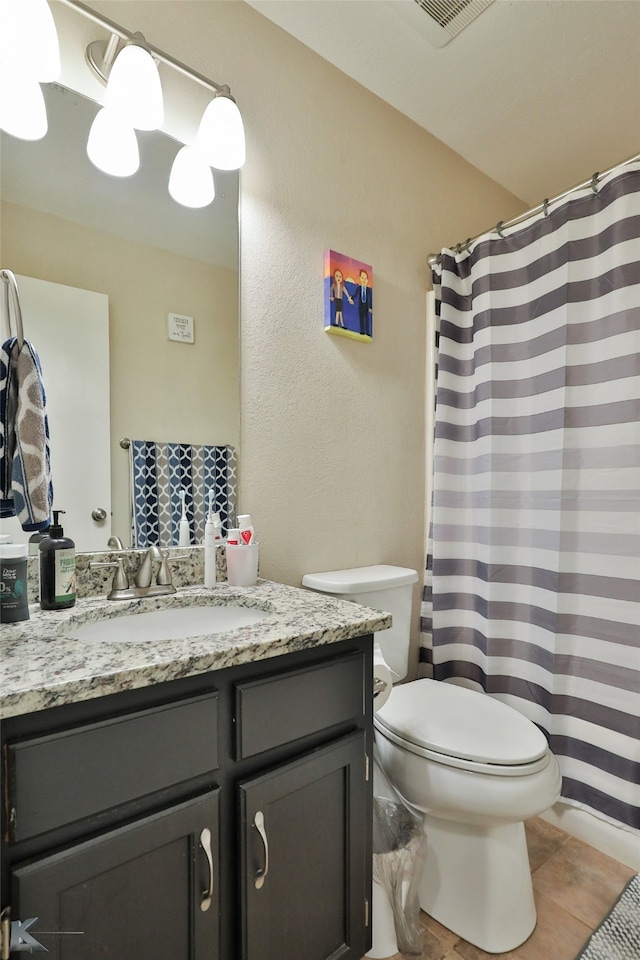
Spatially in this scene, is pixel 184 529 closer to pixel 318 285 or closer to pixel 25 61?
pixel 318 285

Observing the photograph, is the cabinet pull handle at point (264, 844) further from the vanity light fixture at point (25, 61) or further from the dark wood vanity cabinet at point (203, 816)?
the vanity light fixture at point (25, 61)

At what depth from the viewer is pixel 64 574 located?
1.01 metres

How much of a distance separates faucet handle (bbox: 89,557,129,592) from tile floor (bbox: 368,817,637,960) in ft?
3.52

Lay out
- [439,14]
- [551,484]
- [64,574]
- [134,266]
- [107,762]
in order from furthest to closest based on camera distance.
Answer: [551,484] → [439,14] → [134,266] → [64,574] → [107,762]

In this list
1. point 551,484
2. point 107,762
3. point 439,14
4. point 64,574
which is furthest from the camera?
point 551,484

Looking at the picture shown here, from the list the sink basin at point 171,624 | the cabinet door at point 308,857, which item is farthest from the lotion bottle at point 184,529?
the cabinet door at point 308,857

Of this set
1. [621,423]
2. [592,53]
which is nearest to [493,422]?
[621,423]

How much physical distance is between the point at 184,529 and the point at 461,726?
0.87 metres

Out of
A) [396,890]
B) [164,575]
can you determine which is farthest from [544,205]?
[396,890]

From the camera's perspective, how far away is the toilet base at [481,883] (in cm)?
117

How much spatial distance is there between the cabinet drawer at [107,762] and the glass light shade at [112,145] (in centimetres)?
123

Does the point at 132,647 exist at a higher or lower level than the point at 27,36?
lower

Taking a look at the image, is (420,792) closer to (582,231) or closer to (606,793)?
(606,793)

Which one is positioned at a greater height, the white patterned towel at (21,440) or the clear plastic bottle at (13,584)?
the white patterned towel at (21,440)
